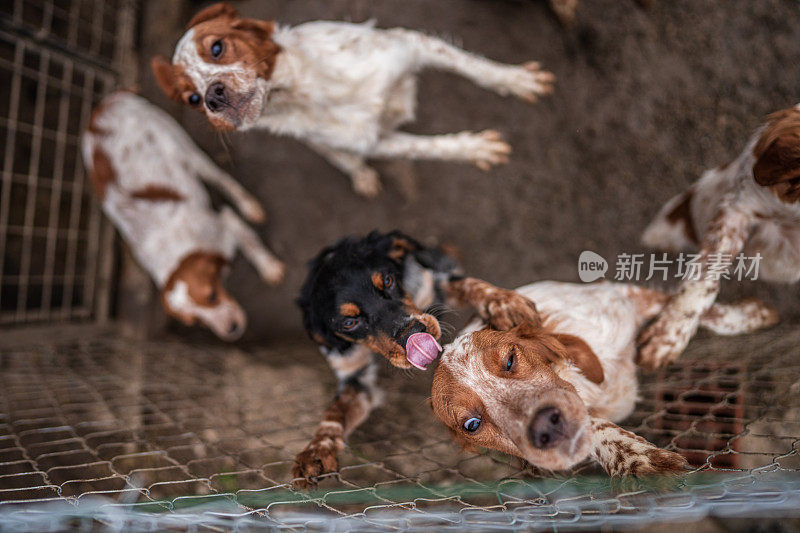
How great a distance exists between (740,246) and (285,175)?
3590 millimetres

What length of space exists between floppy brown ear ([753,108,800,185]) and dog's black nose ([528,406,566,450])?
51.6 inches

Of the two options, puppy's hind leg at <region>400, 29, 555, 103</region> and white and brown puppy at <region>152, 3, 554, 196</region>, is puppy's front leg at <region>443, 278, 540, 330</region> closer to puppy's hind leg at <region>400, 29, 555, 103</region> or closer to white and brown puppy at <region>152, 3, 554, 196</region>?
white and brown puppy at <region>152, 3, 554, 196</region>

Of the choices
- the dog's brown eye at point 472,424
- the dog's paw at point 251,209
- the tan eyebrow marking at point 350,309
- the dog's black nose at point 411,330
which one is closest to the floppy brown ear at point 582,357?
the dog's brown eye at point 472,424

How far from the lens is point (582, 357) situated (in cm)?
202

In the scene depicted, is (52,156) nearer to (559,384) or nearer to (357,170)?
(357,170)

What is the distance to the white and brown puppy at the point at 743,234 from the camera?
6.60ft

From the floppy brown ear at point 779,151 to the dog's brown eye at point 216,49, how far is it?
8.43 feet

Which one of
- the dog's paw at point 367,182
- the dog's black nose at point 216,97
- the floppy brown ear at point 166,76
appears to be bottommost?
the dog's paw at point 367,182

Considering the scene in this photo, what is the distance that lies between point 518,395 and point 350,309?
92 centimetres

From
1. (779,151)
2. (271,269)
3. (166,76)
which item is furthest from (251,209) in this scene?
(779,151)

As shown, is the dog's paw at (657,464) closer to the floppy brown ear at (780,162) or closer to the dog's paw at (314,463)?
the floppy brown ear at (780,162)

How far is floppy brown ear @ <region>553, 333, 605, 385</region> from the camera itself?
2012 millimetres

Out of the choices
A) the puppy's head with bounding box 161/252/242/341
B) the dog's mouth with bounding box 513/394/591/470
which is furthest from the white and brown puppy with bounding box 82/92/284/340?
Result: the dog's mouth with bounding box 513/394/591/470

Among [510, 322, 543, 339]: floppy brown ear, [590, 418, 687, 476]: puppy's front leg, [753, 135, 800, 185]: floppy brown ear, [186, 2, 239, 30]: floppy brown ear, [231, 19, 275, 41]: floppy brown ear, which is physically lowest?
[590, 418, 687, 476]: puppy's front leg
